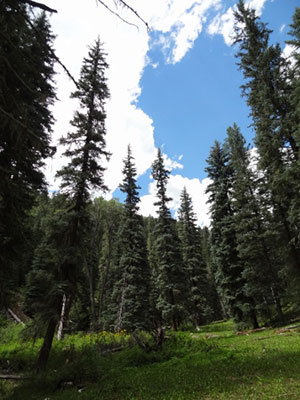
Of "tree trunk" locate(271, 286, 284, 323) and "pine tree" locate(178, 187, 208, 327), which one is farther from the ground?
"pine tree" locate(178, 187, 208, 327)

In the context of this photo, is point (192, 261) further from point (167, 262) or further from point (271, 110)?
point (271, 110)

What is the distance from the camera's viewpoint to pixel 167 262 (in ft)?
81.8

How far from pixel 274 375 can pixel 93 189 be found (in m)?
9.79

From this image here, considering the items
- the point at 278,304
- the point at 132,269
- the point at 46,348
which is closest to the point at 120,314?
the point at 132,269

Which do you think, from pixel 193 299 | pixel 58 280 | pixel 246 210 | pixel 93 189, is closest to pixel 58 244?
pixel 58 280

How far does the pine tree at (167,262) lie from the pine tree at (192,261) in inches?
87.1

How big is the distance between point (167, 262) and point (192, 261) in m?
5.37

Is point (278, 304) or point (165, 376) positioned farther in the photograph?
point (278, 304)

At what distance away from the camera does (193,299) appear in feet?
86.0

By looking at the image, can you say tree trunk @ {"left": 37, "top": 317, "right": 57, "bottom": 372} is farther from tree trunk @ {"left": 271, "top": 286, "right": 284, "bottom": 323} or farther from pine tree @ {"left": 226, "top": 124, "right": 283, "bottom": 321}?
tree trunk @ {"left": 271, "top": 286, "right": 284, "bottom": 323}

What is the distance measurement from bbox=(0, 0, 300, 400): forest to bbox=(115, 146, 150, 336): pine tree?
114 millimetres

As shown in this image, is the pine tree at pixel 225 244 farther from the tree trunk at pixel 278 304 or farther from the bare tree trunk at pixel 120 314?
A: the bare tree trunk at pixel 120 314

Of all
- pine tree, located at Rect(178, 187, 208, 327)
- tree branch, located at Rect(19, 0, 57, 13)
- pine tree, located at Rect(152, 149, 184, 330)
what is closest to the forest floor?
tree branch, located at Rect(19, 0, 57, 13)

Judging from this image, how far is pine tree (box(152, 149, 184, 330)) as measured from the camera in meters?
23.6
